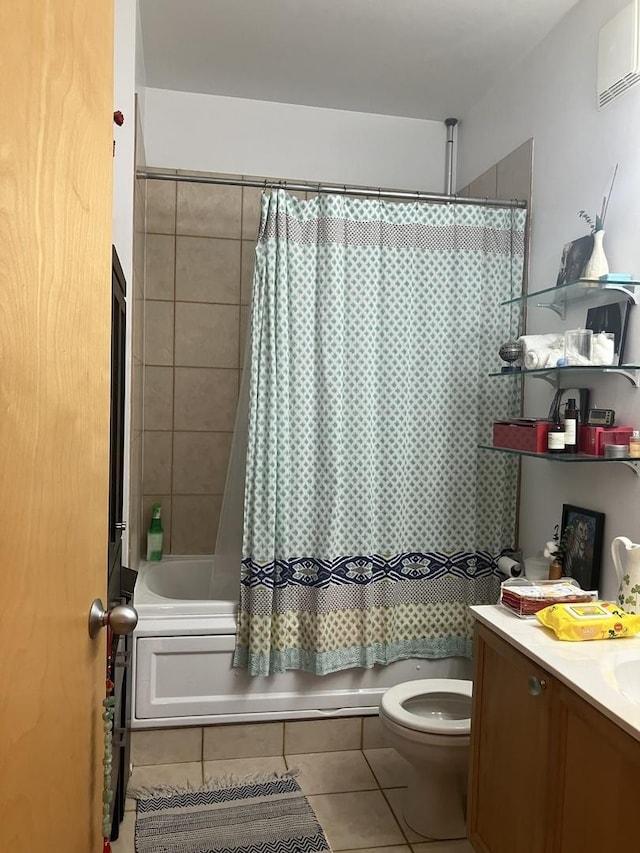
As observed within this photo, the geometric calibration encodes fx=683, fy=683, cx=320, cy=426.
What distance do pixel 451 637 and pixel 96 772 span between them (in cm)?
187

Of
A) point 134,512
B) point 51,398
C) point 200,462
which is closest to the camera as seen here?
point 51,398

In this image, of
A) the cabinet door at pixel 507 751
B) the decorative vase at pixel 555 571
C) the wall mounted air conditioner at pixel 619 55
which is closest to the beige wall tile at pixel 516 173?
the wall mounted air conditioner at pixel 619 55

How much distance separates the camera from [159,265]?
10.8 feet

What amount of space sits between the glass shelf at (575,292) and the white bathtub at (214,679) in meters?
1.45

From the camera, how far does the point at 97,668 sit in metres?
1.07

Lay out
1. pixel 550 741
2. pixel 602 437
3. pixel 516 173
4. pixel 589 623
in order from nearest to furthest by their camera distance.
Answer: pixel 550 741 < pixel 589 623 < pixel 602 437 < pixel 516 173

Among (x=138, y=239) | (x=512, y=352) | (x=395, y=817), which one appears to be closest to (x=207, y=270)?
(x=138, y=239)

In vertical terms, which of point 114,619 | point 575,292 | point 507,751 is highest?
point 575,292

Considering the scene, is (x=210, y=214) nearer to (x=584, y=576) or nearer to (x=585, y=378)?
(x=585, y=378)

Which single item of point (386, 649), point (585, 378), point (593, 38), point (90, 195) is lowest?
point (386, 649)

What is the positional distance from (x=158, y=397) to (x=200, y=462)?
0.38 metres

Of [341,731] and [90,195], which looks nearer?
[90,195]

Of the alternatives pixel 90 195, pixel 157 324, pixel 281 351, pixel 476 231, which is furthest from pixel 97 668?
pixel 157 324

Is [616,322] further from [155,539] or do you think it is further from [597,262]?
[155,539]
